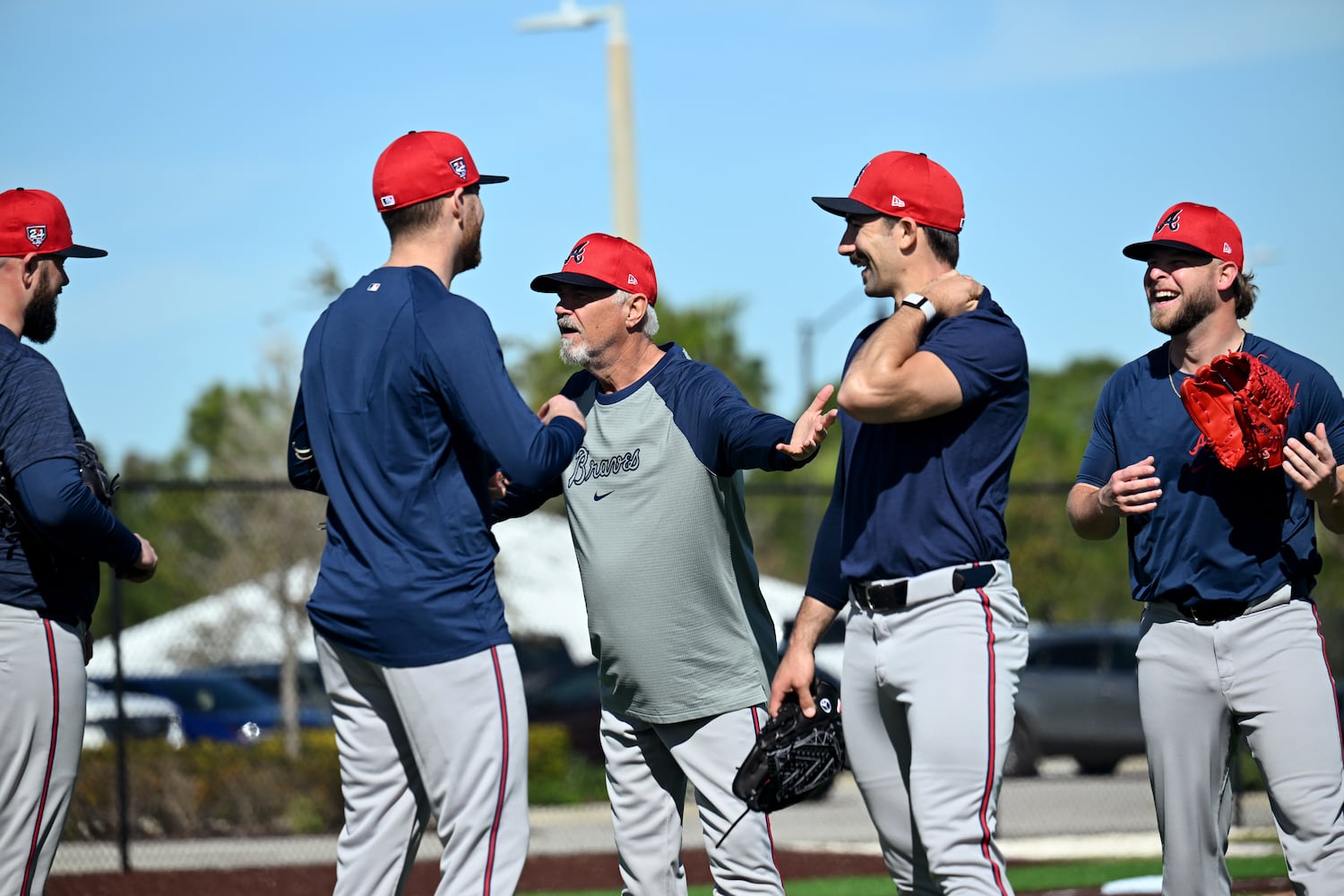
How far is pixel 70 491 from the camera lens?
4.29 meters

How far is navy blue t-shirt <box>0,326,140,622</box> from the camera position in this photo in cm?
434

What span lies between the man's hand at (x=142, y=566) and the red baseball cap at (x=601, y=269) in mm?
1525

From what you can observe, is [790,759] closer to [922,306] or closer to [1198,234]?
[922,306]

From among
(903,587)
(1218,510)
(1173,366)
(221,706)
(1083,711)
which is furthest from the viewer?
(1083,711)

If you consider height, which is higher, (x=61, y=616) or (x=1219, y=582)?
(x=61, y=616)

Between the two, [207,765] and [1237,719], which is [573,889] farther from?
[1237,719]

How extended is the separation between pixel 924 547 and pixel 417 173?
176 cm

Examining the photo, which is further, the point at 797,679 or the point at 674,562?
the point at 674,562

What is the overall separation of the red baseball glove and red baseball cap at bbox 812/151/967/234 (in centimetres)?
95

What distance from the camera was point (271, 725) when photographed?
1541 cm

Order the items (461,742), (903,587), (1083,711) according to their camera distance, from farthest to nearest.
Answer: (1083,711)
(903,587)
(461,742)

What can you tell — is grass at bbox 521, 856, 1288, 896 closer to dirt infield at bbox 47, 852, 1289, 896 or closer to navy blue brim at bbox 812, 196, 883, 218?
dirt infield at bbox 47, 852, 1289, 896

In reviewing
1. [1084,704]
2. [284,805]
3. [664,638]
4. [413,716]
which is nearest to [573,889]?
[284,805]

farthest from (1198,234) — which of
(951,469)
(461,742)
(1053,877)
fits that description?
(1053,877)
